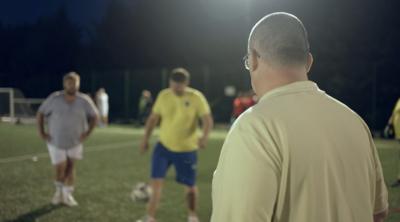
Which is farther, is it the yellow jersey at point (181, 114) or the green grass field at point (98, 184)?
the green grass field at point (98, 184)

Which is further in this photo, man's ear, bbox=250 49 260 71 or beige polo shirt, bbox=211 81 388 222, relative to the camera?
man's ear, bbox=250 49 260 71

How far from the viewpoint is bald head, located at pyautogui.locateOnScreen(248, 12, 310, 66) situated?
A: 199cm

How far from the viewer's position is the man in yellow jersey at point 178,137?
24.5ft

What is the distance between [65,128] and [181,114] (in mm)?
2277

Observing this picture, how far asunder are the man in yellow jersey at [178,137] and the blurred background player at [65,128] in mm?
1772

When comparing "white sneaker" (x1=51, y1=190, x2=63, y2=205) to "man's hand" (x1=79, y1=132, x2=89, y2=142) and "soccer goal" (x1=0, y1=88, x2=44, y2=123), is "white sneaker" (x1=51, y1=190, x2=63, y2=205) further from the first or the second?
"soccer goal" (x1=0, y1=88, x2=44, y2=123)

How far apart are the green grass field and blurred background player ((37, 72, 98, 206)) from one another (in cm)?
41

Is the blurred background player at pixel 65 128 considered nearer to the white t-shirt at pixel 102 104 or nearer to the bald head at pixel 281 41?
the bald head at pixel 281 41

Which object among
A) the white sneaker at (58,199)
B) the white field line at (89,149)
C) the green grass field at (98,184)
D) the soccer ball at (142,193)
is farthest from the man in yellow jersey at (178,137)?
the white field line at (89,149)

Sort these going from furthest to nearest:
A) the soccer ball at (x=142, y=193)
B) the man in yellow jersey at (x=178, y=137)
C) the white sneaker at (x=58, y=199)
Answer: the white sneaker at (x=58, y=199) → the soccer ball at (x=142, y=193) → the man in yellow jersey at (x=178, y=137)

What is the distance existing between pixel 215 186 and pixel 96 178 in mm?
9969

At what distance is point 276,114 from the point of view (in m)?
1.91

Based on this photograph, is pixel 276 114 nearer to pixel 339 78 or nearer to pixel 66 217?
pixel 66 217

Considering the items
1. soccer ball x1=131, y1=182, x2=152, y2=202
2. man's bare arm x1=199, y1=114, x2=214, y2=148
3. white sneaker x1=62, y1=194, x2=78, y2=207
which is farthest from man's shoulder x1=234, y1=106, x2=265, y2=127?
white sneaker x1=62, y1=194, x2=78, y2=207
